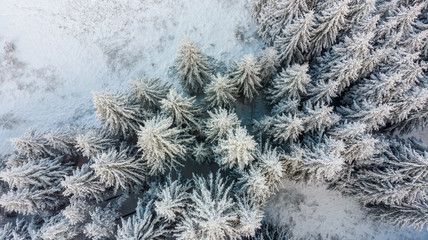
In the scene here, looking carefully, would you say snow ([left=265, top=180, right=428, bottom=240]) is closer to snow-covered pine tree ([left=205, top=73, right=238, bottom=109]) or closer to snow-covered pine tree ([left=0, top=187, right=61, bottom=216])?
snow-covered pine tree ([left=205, top=73, right=238, bottom=109])

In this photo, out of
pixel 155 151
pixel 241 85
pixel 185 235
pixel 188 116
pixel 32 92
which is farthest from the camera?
pixel 32 92

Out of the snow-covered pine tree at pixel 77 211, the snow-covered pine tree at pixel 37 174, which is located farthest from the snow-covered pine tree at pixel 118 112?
the snow-covered pine tree at pixel 77 211

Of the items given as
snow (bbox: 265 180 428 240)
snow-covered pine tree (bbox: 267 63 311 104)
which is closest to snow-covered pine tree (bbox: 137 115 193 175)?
snow-covered pine tree (bbox: 267 63 311 104)

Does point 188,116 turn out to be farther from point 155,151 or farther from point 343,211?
point 343,211

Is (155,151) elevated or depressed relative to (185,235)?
elevated

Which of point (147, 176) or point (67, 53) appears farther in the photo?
point (67, 53)

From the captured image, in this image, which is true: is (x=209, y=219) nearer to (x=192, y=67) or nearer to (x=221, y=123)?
(x=221, y=123)

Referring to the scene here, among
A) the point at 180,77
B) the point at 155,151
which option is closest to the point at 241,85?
the point at 180,77
